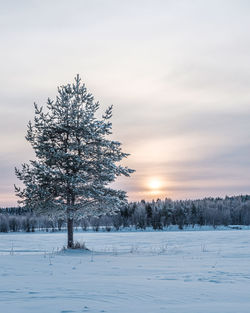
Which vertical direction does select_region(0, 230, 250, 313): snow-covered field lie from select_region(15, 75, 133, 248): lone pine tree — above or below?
below

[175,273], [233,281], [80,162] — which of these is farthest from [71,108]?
[233,281]

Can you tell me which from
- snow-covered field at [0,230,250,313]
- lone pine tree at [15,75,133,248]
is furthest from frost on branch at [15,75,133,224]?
snow-covered field at [0,230,250,313]

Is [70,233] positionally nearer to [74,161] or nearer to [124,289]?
[74,161]

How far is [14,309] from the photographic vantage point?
266 inches

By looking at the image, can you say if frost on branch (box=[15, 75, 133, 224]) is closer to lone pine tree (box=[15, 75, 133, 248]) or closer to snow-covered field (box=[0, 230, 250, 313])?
lone pine tree (box=[15, 75, 133, 248])

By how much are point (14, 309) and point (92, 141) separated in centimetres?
1857

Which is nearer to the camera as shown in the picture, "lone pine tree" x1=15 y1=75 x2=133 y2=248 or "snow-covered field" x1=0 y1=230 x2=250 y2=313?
"snow-covered field" x1=0 y1=230 x2=250 y2=313

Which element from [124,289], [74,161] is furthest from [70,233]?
[124,289]

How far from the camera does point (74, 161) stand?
2427 centimetres

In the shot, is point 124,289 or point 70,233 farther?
point 70,233

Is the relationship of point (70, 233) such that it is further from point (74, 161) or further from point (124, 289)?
point (124, 289)

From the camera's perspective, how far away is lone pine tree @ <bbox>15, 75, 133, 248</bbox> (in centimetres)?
2388

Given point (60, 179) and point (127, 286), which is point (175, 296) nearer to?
point (127, 286)

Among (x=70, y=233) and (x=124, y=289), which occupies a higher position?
(x=70, y=233)
